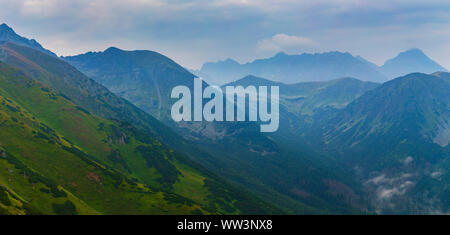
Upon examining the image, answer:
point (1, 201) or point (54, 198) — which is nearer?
point (1, 201)

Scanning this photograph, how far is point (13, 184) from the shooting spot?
19662cm
